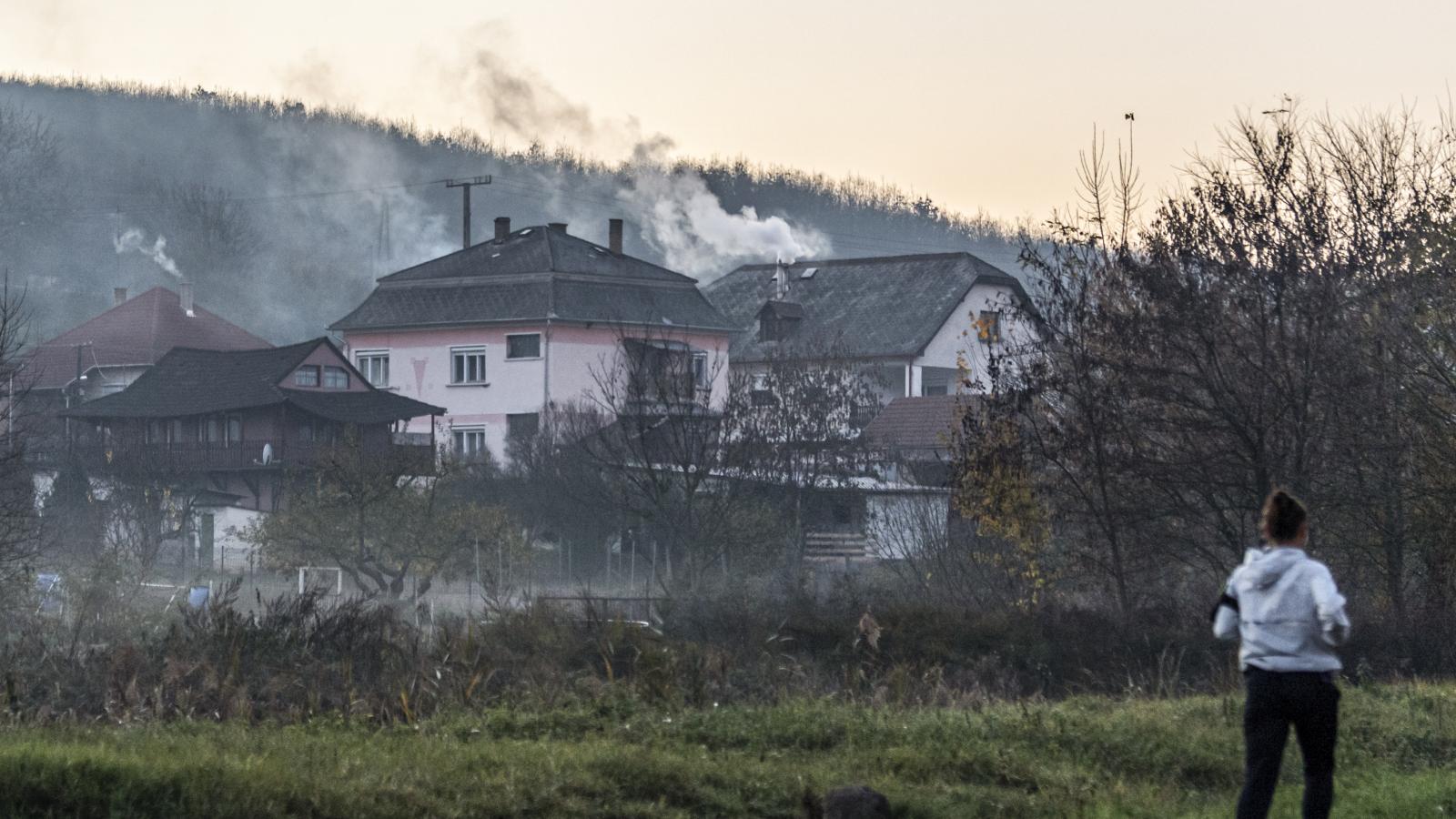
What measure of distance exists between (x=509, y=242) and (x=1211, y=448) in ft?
163

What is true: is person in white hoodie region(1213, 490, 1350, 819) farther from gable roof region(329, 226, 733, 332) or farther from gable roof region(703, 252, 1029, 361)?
gable roof region(703, 252, 1029, 361)

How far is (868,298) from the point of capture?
74.8 meters

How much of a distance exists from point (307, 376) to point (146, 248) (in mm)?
64845

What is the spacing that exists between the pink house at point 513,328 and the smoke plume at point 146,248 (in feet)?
185

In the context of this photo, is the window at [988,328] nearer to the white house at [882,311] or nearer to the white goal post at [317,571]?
the white goal post at [317,571]

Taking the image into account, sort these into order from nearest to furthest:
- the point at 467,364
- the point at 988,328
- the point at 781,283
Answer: the point at 988,328 < the point at 467,364 < the point at 781,283

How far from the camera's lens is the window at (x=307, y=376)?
61844 mm

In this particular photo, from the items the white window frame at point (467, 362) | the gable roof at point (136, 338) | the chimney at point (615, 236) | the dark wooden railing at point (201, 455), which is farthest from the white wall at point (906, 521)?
the gable roof at point (136, 338)

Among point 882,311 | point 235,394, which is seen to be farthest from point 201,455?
point 882,311

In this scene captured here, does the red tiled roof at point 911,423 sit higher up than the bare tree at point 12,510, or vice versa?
the red tiled roof at point 911,423

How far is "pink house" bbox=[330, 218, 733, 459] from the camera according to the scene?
63125 mm

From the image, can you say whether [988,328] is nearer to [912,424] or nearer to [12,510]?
[12,510]

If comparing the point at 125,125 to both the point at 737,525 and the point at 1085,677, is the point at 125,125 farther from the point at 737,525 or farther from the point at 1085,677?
the point at 1085,677

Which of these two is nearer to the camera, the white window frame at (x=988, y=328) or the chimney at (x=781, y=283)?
the white window frame at (x=988, y=328)
